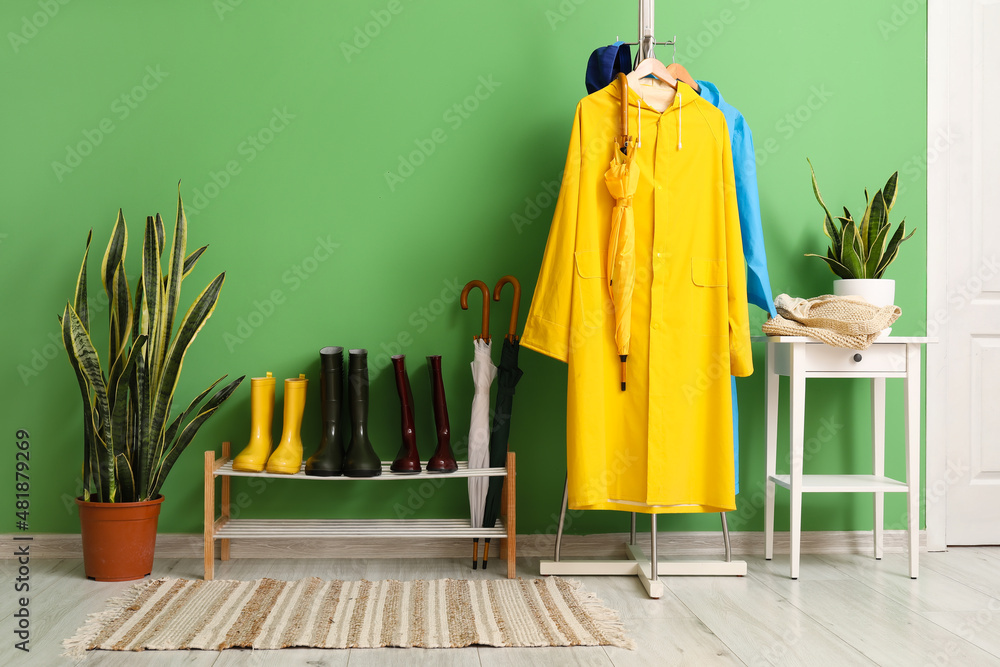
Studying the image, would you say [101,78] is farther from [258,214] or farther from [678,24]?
[678,24]

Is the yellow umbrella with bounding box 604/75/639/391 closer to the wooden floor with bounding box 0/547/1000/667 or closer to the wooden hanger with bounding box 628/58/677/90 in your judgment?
the wooden hanger with bounding box 628/58/677/90

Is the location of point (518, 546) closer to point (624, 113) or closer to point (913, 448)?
point (913, 448)

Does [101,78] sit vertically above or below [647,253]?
above

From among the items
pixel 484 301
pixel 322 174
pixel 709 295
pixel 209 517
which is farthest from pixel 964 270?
pixel 209 517

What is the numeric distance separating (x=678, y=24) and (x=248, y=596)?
7.38 feet

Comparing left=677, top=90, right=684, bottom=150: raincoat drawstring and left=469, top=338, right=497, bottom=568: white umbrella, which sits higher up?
left=677, top=90, right=684, bottom=150: raincoat drawstring

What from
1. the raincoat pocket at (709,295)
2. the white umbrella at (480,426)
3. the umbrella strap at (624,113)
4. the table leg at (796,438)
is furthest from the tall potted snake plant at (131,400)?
the table leg at (796,438)

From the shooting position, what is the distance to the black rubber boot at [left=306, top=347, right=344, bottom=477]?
207 cm

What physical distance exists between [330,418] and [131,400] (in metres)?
0.58

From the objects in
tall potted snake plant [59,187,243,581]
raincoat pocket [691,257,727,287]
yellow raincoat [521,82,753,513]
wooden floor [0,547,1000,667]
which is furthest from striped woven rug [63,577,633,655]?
raincoat pocket [691,257,727,287]

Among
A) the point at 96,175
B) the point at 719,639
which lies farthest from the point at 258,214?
the point at 719,639

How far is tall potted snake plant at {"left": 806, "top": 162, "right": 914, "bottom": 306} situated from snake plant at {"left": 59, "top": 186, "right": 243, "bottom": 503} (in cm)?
195

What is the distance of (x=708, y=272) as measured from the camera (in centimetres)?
198

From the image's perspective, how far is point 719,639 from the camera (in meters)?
1.65
